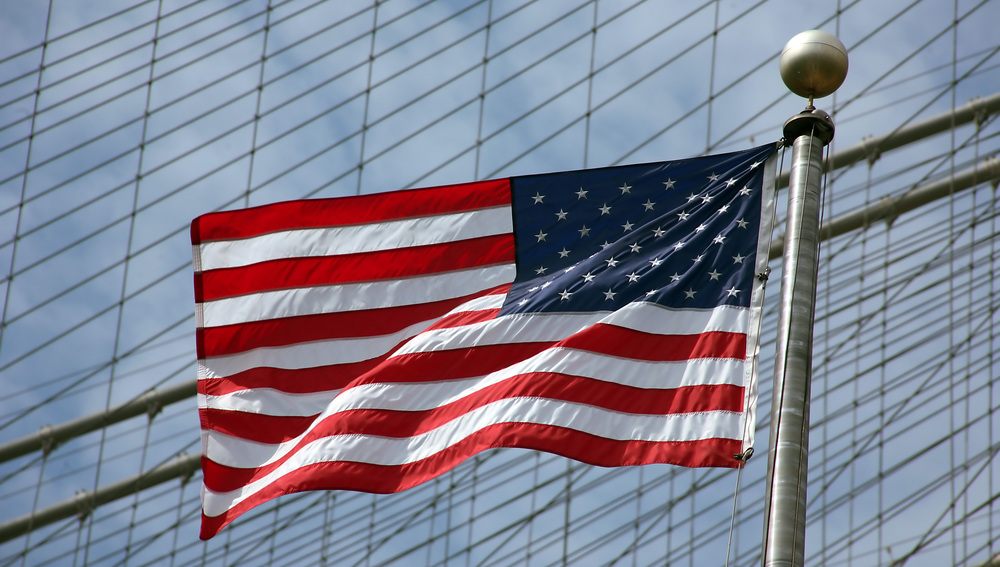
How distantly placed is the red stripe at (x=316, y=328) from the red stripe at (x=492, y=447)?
2.15ft

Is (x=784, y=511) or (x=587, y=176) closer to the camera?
(x=784, y=511)

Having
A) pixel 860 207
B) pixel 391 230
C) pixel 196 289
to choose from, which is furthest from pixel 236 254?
pixel 860 207

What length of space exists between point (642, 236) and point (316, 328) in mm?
1739

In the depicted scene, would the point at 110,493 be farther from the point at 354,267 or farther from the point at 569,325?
the point at 569,325

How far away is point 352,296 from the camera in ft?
24.1

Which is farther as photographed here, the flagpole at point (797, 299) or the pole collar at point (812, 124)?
the pole collar at point (812, 124)

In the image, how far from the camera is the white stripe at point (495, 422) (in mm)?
6129

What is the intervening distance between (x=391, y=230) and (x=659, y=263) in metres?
1.49

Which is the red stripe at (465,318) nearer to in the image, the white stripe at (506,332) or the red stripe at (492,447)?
the white stripe at (506,332)

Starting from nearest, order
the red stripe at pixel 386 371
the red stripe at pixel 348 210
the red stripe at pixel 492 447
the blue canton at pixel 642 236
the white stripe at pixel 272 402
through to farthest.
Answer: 1. the red stripe at pixel 492 447
2. the blue canton at pixel 642 236
3. the red stripe at pixel 386 371
4. the white stripe at pixel 272 402
5. the red stripe at pixel 348 210

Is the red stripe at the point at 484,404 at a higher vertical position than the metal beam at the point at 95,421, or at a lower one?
lower

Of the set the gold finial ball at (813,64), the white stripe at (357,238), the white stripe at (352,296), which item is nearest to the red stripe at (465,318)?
the white stripe at (352,296)

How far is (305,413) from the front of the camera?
7082 mm

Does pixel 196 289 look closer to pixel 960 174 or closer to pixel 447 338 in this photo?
pixel 447 338
